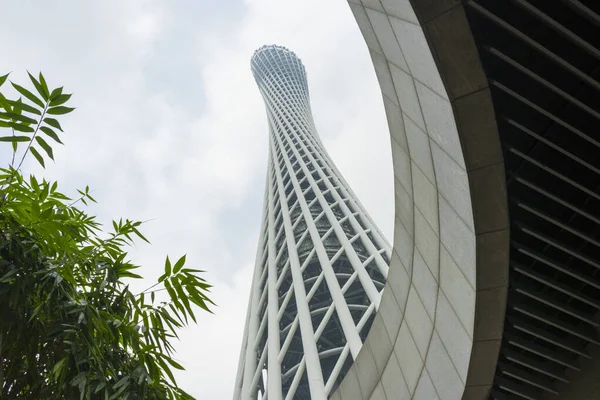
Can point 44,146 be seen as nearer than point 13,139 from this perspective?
No

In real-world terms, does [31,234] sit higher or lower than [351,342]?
lower

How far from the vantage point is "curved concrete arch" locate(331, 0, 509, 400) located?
5.21 m

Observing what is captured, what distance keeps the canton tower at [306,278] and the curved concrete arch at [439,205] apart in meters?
10.8

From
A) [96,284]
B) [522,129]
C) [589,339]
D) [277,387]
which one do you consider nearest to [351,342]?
[277,387]

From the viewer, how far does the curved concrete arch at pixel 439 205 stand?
5.21 metres

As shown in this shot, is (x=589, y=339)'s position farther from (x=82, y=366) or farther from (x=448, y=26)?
(x=82, y=366)

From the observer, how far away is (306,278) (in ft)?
107

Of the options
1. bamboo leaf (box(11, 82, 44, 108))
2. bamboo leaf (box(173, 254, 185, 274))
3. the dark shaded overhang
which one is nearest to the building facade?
the dark shaded overhang

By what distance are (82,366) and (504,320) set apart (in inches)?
180

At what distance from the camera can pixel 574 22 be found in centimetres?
507

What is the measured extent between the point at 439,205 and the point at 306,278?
26684 millimetres

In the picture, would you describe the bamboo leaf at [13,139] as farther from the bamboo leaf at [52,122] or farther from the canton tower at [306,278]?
the canton tower at [306,278]

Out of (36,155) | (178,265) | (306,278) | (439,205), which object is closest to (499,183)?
(439,205)

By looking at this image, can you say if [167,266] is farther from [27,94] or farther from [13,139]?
[27,94]
